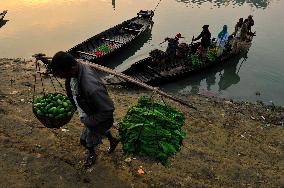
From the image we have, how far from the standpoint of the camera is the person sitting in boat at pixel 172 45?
13820 millimetres

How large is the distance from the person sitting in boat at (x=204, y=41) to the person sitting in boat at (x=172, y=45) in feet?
3.24

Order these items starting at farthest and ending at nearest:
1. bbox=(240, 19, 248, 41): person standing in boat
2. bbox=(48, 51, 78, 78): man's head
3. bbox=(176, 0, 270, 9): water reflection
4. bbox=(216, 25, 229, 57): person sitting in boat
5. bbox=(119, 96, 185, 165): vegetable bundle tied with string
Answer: bbox=(176, 0, 270, 9): water reflection < bbox=(240, 19, 248, 41): person standing in boat < bbox=(216, 25, 229, 57): person sitting in boat < bbox=(119, 96, 185, 165): vegetable bundle tied with string < bbox=(48, 51, 78, 78): man's head

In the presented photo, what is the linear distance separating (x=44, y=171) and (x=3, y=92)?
4783 millimetres

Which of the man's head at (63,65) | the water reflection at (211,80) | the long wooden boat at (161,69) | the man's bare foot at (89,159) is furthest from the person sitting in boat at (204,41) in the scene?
the man's head at (63,65)

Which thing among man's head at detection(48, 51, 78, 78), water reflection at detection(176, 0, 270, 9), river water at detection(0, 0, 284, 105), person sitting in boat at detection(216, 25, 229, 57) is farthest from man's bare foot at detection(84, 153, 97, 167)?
water reflection at detection(176, 0, 270, 9)

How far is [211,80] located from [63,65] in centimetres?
1133

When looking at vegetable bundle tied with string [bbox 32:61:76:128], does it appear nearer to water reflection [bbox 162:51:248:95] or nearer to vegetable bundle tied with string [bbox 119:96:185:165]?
vegetable bundle tied with string [bbox 119:96:185:165]

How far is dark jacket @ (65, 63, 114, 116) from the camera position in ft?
16.7

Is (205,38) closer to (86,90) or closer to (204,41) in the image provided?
(204,41)

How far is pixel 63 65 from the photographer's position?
15.9 ft

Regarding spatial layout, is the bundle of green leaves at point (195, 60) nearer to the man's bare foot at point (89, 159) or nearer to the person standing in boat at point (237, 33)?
the person standing in boat at point (237, 33)

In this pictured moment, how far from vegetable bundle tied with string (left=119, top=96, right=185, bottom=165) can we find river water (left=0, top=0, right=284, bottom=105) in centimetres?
799

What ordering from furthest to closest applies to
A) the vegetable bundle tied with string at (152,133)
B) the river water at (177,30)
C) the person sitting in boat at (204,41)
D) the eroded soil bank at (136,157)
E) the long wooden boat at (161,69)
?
the river water at (177,30)
the person sitting in boat at (204,41)
the long wooden boat at (161,69)
the eroded soil bank at (136,157)
the vegetable bundle tied with string at (152,133)

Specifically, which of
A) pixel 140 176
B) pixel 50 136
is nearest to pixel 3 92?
pixel 50 136
